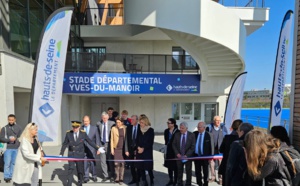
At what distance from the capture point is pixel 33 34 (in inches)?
333

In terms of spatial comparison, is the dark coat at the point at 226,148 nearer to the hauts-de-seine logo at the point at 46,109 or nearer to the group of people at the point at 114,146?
the group of people at the point at 114,146

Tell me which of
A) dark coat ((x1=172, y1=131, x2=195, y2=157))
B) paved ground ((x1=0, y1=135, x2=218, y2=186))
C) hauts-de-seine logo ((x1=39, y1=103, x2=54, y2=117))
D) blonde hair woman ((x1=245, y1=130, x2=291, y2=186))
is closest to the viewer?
blonde hair woman ((x1=245, y1=130, x2=291, y2=186))

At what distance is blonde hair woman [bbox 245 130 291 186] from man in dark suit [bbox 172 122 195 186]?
2327mm

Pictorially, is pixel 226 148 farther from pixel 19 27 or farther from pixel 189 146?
pixel 19 27

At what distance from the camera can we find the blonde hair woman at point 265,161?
7.23ft

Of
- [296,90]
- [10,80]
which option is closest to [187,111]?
[296,90]

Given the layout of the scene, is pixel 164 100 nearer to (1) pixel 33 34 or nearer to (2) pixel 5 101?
(1) pixel 33 34

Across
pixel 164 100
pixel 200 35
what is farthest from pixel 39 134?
pixel 164 100

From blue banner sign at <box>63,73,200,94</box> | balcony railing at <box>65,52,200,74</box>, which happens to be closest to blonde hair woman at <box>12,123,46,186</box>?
blue banner sign at <box>63,73,200,94</box>

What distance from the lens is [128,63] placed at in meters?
10.7

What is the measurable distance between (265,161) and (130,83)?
810 centimetres

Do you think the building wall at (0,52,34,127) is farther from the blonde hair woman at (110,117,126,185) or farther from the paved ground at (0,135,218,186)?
the blonde hair woman at (110,117,126,185)

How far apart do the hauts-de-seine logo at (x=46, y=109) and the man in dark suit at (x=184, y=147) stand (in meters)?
2.91

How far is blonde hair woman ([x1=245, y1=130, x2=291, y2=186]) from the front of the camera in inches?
86.7
